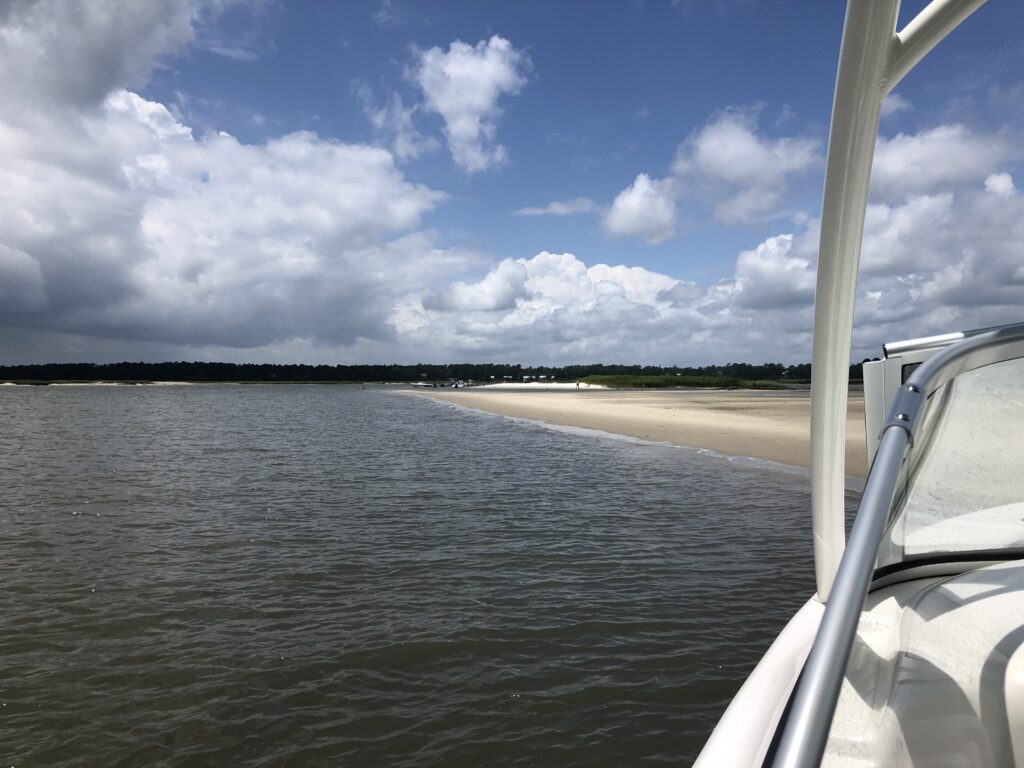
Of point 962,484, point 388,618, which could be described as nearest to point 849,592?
point 962,484

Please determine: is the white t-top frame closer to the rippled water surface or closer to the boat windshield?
the boat windshield

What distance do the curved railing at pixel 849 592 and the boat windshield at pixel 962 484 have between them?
0.82m

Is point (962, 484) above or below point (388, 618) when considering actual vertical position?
above

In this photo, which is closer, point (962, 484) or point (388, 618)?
point (962, 484)

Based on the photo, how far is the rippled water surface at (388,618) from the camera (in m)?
4.53

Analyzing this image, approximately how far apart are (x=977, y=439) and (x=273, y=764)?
4.34 meters

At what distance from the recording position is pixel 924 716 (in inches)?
80.4

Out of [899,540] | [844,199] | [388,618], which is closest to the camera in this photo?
[844,199]

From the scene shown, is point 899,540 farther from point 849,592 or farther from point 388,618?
point 388,618

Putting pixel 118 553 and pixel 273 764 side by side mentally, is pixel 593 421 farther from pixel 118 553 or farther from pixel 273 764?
pixel 273 764

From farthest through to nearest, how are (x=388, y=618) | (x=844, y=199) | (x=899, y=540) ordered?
(x=388, y=618) → (x=899, y=540) → (x=844, y=199)

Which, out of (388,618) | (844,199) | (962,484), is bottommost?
(388,618)

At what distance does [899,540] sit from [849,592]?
182 cm

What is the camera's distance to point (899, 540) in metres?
2.83
